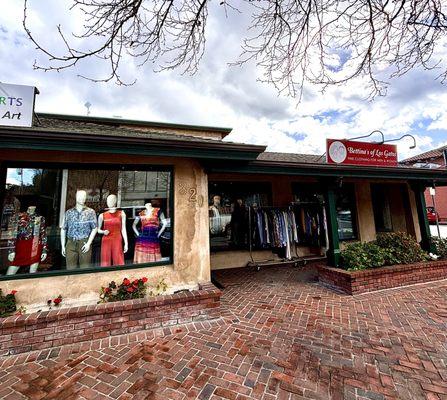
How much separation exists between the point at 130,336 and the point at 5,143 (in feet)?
Result: 10.1

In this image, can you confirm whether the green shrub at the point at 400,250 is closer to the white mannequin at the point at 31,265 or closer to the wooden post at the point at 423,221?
the wooden post at the point at 423,221

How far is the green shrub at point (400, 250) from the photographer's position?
5.12 meters

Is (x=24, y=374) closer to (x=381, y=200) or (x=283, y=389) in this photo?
(x=283, y=389)

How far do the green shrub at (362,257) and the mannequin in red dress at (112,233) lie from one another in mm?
4522

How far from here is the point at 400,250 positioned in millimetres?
5230

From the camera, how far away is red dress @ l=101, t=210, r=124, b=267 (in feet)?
13.0

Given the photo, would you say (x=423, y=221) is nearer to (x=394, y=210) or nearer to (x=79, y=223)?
(x=394, y=210)

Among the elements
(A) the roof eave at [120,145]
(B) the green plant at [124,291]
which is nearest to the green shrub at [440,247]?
(A) the roof eave at [120,145]

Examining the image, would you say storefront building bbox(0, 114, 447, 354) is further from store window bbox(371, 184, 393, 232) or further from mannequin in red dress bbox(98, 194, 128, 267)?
store window bbox(371, 184, 393, 232)

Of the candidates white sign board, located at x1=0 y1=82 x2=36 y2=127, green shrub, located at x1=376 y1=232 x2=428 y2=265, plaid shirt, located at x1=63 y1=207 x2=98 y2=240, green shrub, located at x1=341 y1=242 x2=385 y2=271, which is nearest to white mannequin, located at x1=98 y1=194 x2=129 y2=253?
plaid shirt, located at x1=63 y1=207 x2=98 y2=240

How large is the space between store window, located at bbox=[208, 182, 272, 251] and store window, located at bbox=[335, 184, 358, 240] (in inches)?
132

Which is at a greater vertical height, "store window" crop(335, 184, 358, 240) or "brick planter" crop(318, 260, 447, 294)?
"store window" crop(335, 184, 358, 240)

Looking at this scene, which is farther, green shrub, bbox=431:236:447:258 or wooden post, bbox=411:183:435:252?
wooden post, bbox=411:183:435:252

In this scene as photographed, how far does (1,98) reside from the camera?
344cm
